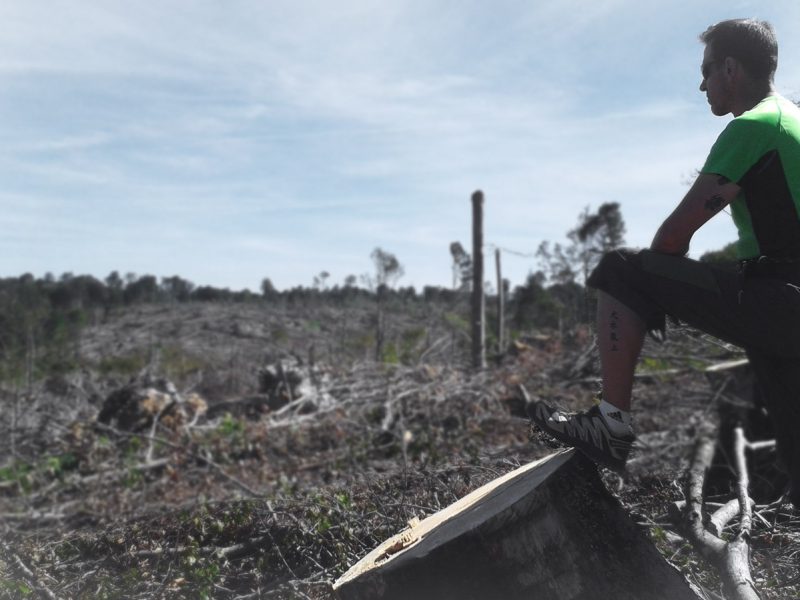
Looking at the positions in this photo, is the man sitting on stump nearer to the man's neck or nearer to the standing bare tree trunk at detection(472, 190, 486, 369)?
the man's neck

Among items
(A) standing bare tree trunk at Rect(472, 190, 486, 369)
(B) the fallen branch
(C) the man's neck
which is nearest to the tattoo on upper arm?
(C) the man's neck

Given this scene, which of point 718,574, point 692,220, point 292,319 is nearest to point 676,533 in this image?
point 718,574

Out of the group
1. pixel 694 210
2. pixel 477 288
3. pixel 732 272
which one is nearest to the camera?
pixel 694 210

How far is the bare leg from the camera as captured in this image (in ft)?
9.41

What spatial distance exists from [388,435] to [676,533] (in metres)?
6.12

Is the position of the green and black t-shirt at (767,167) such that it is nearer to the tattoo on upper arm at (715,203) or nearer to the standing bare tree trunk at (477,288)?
the tattoo on upper arm at (715,203)

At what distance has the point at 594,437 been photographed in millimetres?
2805

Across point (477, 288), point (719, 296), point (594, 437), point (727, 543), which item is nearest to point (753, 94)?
point (719, 296)

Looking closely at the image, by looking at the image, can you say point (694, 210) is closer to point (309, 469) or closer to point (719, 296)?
point (719, 296)

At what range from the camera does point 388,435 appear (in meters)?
9.64

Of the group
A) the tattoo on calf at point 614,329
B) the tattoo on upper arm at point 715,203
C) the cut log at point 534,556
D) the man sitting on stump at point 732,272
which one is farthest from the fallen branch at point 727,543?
the tattoo on upper arm at point 715,203

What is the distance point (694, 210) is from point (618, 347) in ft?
1.89

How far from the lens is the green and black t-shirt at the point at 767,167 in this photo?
2576 millimetres

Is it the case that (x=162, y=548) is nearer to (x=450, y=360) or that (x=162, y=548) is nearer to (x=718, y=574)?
(x=718, y=574)
